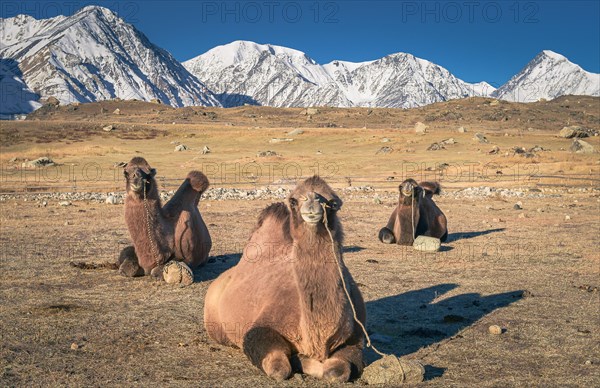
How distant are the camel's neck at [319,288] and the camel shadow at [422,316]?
4.14 feet

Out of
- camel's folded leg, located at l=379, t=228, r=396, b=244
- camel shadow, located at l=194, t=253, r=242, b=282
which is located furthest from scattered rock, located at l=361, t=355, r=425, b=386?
camel's folded leg, located at l=379, t=228, r=396, b=244

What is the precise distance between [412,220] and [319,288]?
9994 mm

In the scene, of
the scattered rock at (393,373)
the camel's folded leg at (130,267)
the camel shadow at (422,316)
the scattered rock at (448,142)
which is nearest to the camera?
the scattered rock at (393,373)

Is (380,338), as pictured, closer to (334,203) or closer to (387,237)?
(334,203)

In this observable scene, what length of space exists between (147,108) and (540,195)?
127 meters

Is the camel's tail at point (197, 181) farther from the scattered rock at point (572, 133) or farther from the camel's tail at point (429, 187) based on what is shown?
the scattered rock at point (572, 133)

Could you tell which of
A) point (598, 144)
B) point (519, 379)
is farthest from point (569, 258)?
point (598, 144)

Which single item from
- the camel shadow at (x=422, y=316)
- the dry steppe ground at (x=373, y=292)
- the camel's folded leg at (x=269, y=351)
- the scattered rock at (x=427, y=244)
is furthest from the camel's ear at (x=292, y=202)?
the scattered rock at (x=427, y=244)

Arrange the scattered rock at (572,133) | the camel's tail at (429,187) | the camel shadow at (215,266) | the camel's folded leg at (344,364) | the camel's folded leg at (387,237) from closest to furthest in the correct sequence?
the camel's folded leg at (344,364), the camel shadow at (215,266), the camel's folded leg at (387,237), the camel's tail at (429,187), the scattered rock at (572,133)

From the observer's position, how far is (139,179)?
1099cm

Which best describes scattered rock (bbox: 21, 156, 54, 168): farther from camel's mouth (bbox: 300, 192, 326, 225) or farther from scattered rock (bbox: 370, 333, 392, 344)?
camel's mouth (bbox: 300, 192, 326, 225)

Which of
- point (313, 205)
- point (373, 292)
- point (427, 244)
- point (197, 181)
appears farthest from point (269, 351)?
point (427, 244)

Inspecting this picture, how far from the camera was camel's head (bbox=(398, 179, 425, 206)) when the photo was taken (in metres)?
15.6

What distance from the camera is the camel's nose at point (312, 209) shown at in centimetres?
548
